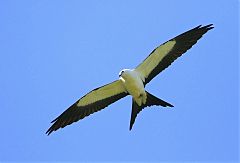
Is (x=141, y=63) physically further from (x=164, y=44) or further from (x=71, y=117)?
(x=71, y=117)

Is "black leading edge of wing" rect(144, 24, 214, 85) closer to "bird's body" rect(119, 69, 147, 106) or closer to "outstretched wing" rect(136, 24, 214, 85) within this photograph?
"outstretched wing" rect(136, 24, 214, 85)

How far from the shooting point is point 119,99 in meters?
15.4

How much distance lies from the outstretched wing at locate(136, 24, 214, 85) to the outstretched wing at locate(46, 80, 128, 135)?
86 centimetres

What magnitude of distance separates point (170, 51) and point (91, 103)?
250 centimetres

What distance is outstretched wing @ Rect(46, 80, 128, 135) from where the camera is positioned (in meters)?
15.3

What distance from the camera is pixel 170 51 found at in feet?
49.0

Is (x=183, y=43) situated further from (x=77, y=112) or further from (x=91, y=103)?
(x=77, y=112)

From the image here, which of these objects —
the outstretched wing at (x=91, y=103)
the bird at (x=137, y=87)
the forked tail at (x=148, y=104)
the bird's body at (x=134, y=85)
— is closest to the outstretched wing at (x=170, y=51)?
the bird at (x=137, y=87)

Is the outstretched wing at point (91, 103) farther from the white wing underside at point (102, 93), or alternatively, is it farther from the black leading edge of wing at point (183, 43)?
the black leading edge of wing at point (183, 43)

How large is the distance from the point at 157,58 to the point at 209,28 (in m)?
1.50

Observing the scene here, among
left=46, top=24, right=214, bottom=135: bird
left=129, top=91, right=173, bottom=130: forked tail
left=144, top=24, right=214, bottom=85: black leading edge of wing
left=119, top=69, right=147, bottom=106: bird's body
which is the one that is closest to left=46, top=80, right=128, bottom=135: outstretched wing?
left=46, top=24, right=214, bottom=135: bird

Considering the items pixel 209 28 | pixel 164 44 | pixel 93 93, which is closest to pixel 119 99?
pixel 93 93

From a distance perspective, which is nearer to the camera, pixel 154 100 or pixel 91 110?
pixel 154 100

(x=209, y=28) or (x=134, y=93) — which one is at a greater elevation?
(x=209, y=28)
